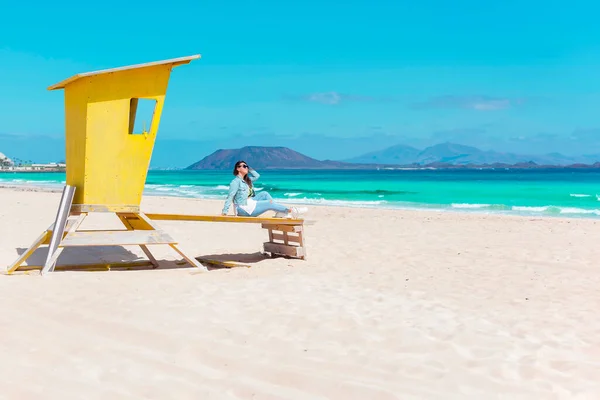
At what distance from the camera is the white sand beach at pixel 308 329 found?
3.49m

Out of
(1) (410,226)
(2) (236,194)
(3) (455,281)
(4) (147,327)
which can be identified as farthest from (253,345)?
(1) (410,226)

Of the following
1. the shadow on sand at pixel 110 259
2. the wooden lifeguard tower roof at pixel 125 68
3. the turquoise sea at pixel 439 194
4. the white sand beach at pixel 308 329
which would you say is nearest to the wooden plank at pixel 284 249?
the shadow on sand at pixel 110 259

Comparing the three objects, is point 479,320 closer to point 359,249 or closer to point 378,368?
point 378,368

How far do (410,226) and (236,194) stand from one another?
6.07 metres

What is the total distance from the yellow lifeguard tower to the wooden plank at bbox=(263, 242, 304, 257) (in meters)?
1.52

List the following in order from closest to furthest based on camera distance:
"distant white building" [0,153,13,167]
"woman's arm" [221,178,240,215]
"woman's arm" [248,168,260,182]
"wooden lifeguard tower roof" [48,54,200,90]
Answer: "wooden lifeguard tower roof" [48,54,200,90] → "woman's arm" [221,178,240,215] → "woman's arm" [248,168,260,182] → "distant white building" [0,153,13,167]

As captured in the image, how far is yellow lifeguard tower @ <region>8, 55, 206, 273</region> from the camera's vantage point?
22.0 feet

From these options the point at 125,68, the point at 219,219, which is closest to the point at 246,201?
the point at 219,219

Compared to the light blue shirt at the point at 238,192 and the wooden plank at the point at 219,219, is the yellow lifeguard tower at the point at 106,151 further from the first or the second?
the light blue shirt at the point at 238,192

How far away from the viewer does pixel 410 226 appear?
43.4ft

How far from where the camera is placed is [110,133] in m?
6.86

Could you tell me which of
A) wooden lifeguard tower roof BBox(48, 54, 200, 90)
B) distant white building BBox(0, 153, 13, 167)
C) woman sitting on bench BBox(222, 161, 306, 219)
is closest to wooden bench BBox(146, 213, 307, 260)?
woman sitting on bench BBox(222, 161, 306, 219)

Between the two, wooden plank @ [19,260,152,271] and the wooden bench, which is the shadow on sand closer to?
wooden plank @ [19,260,152,271]

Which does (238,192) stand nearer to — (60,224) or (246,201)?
(246,201)
